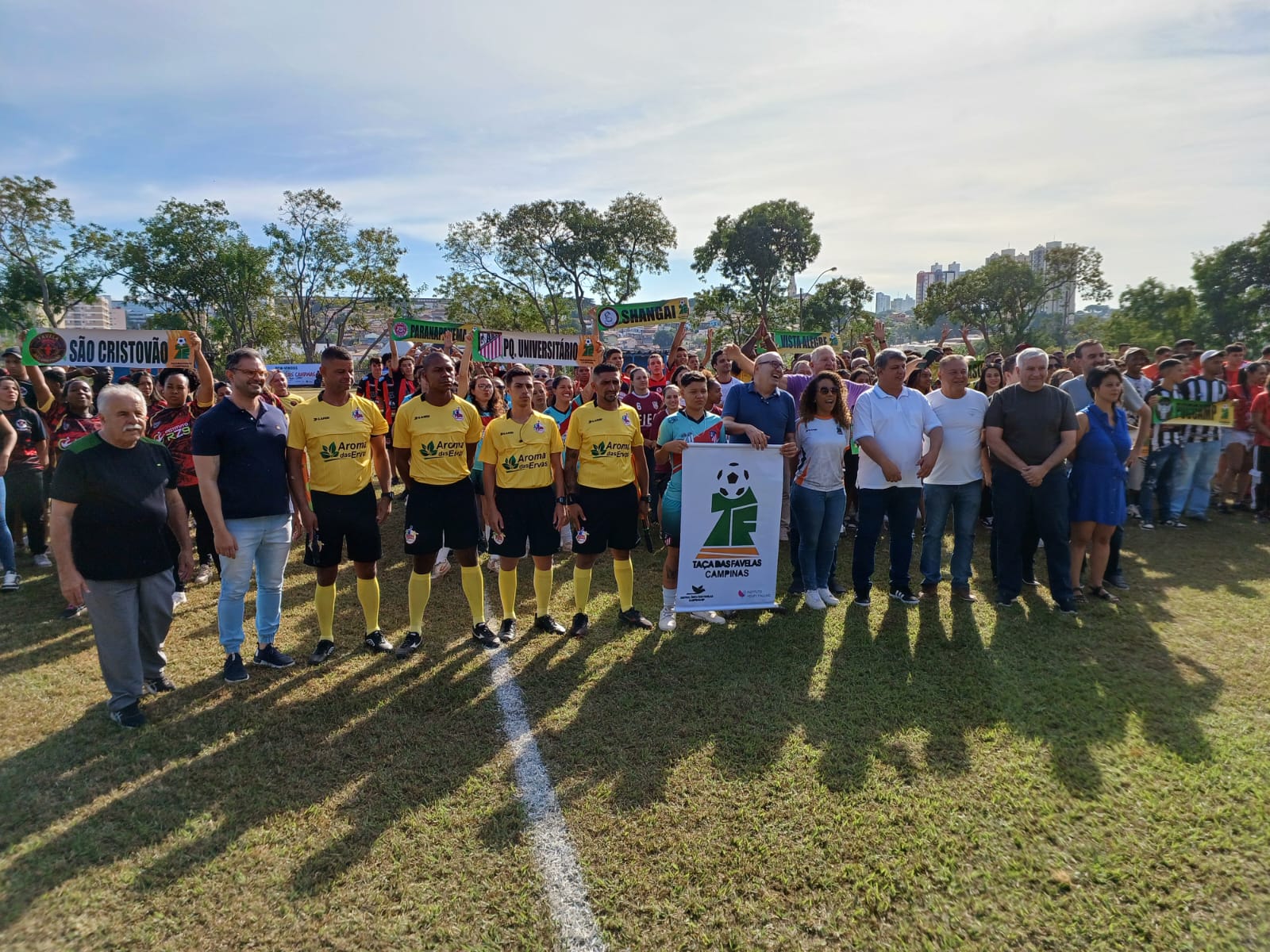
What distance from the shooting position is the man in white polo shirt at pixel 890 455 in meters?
5.69

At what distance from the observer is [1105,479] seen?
19.3 feet

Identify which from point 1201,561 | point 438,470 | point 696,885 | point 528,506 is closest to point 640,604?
point 528,506

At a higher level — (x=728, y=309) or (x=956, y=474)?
(x=728, y=309)

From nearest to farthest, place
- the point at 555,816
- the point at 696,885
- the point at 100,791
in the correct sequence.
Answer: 1. the point at 696,885
2. the point at 555,816
3. the point at 100,791

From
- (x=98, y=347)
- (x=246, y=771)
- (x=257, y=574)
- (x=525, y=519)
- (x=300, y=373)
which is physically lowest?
(x=246, y=771)

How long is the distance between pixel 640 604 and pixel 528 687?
1830 millimetres

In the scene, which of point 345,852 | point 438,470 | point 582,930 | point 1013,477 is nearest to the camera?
point 582,930

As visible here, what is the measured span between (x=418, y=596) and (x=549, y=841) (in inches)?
108

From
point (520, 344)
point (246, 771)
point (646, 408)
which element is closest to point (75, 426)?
point (246, 771)

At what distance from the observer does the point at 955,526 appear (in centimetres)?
611

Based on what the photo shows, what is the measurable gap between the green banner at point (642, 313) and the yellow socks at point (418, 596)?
7.94 meters

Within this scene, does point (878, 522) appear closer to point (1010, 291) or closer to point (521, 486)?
point (521, 486)

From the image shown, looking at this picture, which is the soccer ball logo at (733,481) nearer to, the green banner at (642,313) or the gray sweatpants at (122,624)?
the gray sweatpants at (122,624)

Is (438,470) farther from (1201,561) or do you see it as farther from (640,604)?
(1201,561)
